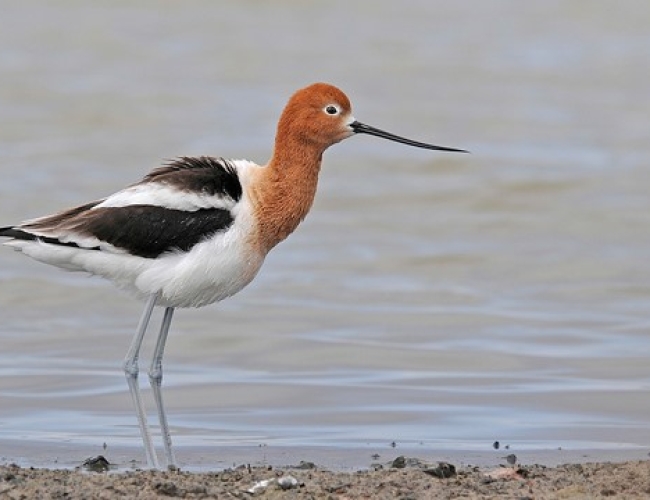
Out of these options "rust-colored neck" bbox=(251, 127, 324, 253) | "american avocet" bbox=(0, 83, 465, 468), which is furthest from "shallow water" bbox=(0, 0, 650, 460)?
"rust-colored neck" bbox=(251, 127, 324, 253)

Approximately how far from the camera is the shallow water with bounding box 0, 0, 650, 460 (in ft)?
34.8

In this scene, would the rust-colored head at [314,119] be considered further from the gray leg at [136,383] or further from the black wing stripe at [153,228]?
the gray leg at [136,383]

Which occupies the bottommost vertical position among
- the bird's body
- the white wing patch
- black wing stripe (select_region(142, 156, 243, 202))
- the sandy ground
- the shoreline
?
the sandy ground

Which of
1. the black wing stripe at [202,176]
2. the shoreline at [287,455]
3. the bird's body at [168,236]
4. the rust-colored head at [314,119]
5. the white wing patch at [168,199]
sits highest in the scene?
the rust-colored head at [314,119]

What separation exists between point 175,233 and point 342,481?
5.91 ft

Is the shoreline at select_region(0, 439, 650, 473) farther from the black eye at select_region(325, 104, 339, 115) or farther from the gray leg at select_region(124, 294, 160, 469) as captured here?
the black eye at select_region(325, 104, 339, 115)

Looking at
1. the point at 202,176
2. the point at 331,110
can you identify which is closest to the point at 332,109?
the point at 331,110

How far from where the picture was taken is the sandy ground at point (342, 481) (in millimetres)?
7484

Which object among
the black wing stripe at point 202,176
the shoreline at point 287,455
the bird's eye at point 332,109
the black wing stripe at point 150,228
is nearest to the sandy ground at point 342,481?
the shoreline at point 287,455

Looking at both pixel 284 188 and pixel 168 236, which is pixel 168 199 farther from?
pixel 284 188

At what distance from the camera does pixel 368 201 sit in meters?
17.6

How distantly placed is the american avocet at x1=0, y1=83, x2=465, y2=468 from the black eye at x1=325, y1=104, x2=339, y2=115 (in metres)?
0.50

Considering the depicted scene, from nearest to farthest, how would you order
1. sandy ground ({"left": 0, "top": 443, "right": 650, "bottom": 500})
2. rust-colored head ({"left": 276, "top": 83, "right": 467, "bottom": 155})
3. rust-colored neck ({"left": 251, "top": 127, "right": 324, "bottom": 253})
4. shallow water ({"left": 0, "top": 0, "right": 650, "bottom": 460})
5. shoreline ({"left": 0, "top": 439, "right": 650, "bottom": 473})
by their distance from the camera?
sandy ground ({"left": 0, "top": 443, "right": 650, "bottom": 500}) → shoreline ({"left": 0, "top": 439, "right": 650, "bottom": 473}) → rust-colored neck ({"left": 251, "top": 127, "right": 324, "bottom": 253}) → rust-colored head ({"left": 276, "top": 83, "right": 467, "bottom": 155}) → shallow water ({"left": 0, "top": 0, "right": 650, "bottom": 460})

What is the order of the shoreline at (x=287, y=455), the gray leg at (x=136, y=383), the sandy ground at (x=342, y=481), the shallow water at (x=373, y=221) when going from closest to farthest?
the sandy ground at (x=342, y=481) → the gray leg at (x=136, y=383) → the shoreline at (x=287, y=455) → the shallow water at (x=373, y=221)
